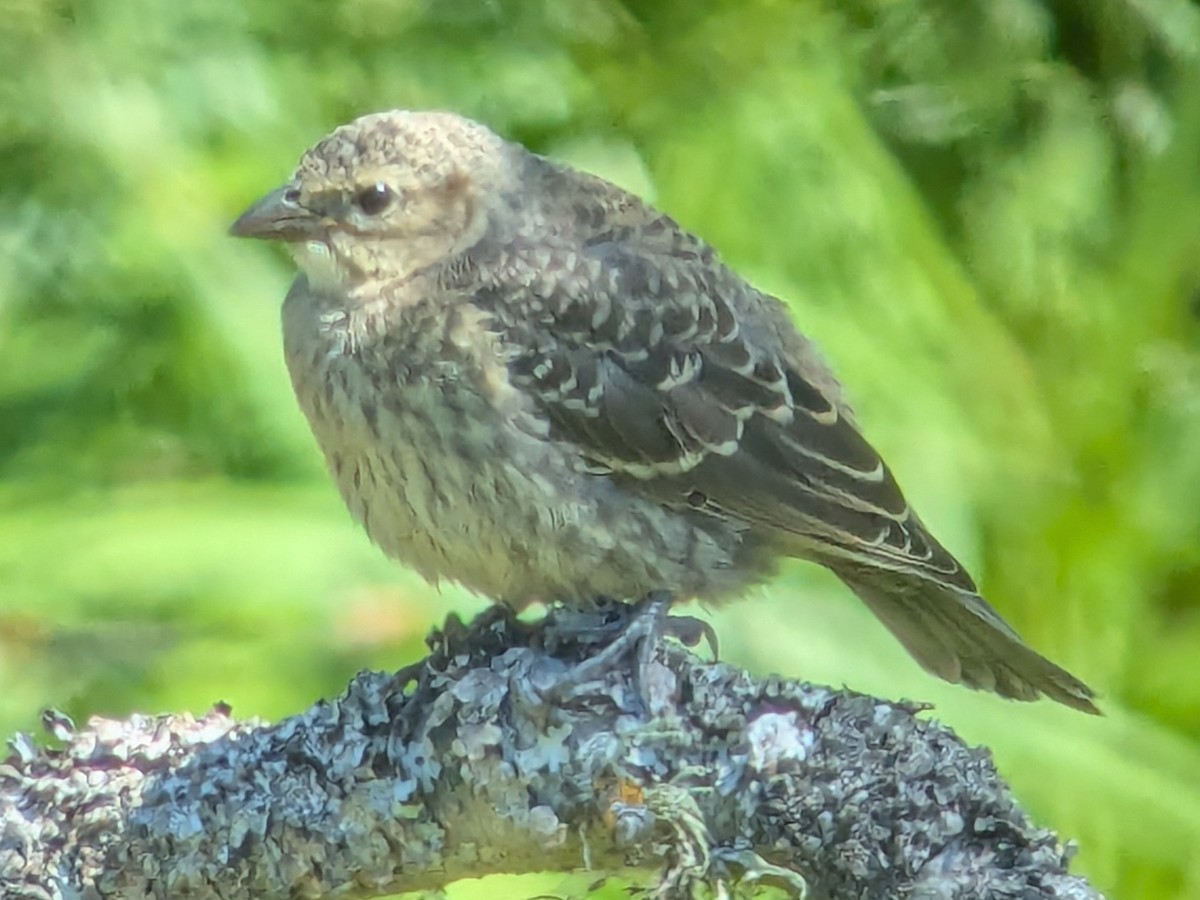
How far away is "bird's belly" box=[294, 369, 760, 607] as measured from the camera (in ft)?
5.53

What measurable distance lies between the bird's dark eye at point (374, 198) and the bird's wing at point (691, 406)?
7.1 inches

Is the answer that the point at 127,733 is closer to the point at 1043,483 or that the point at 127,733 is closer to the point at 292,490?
the point at 292,490

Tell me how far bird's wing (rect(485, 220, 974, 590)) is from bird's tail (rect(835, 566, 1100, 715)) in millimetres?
60

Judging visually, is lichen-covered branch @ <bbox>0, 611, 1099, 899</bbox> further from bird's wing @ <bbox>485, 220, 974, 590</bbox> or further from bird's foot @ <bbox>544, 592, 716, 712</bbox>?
bird's wing @ <bbox>485, 220, 974, 590</bbox>

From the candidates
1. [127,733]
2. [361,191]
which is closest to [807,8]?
[361,191]

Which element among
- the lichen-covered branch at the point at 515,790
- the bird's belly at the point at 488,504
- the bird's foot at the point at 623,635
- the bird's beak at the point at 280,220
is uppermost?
the bird's beak at the point at 280,220

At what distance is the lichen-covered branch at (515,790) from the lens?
125 cm

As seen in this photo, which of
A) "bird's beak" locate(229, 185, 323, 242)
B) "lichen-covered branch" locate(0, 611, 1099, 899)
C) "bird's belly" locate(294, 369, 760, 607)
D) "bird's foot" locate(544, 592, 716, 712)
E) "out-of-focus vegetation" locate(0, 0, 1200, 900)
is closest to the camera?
"lichen-covered branch" locate(0, 611, 1099, 899)

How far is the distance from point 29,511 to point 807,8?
1.61 metres

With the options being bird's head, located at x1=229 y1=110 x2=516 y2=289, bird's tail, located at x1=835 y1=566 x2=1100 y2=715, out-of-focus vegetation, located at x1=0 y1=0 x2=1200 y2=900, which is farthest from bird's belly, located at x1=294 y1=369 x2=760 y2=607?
out-of-focus vegetation, located at x1=0 y1=0 x2=1200 y2=900

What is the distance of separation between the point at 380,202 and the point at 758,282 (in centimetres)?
92

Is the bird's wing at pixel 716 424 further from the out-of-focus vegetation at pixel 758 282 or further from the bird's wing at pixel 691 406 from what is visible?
the out-of-focus vegetation at pixel 758 282

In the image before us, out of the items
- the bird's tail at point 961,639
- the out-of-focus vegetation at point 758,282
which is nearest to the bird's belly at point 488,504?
the bird's tail at point 961,639

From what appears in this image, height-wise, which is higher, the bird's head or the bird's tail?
the bird's head
